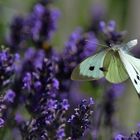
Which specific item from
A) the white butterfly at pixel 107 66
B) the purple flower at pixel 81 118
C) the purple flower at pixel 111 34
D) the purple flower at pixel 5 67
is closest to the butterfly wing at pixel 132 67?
the white butterfly at pixel 107 66

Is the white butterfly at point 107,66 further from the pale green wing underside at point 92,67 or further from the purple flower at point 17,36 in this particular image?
the purple flower at point 17,36

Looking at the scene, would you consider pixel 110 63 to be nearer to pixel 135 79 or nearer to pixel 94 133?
pixel 135 79

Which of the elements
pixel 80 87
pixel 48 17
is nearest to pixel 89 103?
pixel 48 17

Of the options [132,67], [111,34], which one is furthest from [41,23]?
[132,67]

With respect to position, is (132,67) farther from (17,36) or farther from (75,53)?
(17,36)

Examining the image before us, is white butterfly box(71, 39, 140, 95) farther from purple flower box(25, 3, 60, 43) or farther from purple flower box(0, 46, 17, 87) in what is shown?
purple flower box(25, 3, 60, 43)

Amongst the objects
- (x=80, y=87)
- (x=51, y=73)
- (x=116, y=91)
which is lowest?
(x=51, y=73)

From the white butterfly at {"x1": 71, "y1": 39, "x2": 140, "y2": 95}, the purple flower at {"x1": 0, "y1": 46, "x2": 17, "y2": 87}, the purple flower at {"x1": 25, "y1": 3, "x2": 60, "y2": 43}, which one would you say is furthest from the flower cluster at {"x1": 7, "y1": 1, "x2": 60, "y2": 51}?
the white butterfly at {"x1": 71, "y1": 39, "x2": 140, "y2": 95}
